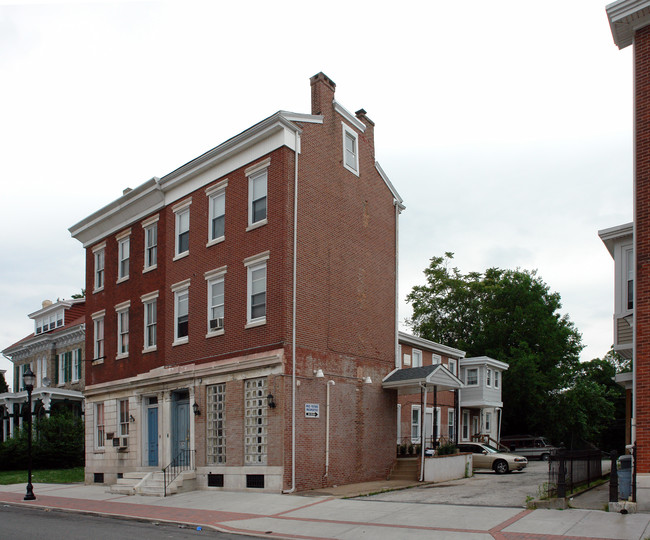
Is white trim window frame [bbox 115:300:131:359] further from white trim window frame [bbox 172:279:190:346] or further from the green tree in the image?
the green tree

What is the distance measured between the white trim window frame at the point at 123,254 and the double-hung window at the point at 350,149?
9713 mm

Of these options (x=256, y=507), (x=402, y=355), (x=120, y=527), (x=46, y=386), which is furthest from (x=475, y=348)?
(x=120, y=527)

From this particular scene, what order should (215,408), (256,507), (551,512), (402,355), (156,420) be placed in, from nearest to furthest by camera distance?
(551,512), (256,507), (215,408), (156,420), (402,355)

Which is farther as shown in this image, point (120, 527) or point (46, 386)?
point (46, 386)

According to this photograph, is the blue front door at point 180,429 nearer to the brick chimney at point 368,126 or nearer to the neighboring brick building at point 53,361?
the brick chimney at point 368,126

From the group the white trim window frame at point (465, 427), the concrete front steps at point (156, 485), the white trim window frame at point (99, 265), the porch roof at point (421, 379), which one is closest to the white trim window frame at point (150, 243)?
the white trim window frame at point (99, 265)

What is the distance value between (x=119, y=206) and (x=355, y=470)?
1432cm

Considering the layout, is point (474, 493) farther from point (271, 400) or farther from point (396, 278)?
point (396, 278)

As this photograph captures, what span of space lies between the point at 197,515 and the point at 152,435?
9.54 metres

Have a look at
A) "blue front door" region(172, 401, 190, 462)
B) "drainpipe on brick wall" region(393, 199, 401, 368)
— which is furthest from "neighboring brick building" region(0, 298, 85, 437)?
"drainpipe on brick wall" region(393, 199, 401, 368)

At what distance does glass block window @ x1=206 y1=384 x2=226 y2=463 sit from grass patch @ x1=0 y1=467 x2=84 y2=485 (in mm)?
10543

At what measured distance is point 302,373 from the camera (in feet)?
68.9

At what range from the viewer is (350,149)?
25.4 metres

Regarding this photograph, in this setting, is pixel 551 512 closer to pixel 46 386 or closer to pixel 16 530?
pixel 16 530
